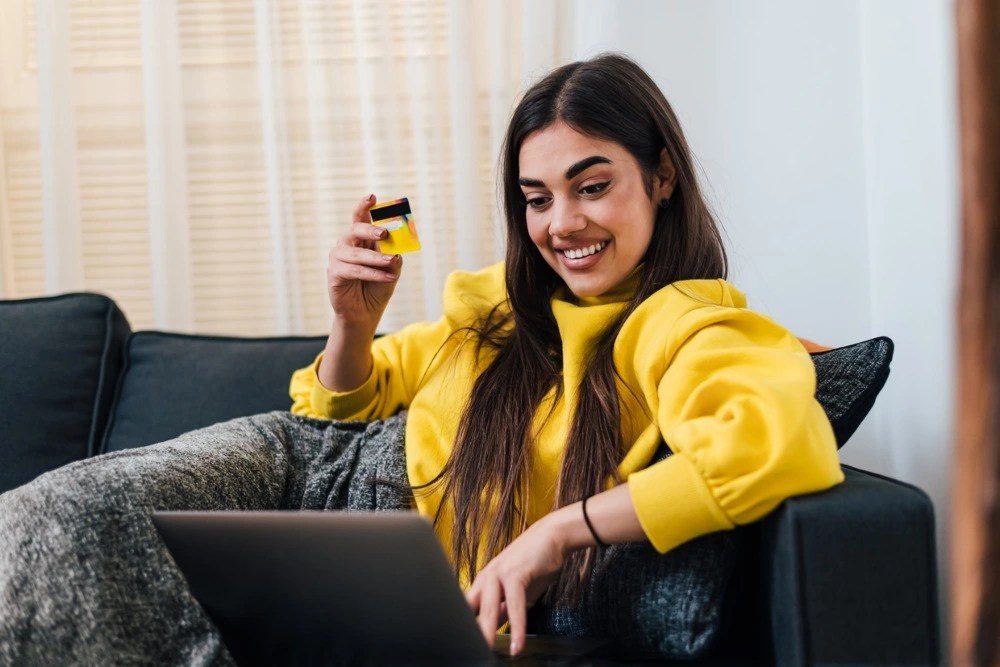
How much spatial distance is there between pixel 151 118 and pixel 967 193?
1974 millimetres

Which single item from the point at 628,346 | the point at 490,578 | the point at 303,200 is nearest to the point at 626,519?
the point at 490,578

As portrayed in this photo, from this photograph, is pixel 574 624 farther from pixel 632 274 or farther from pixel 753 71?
pixel 753 71

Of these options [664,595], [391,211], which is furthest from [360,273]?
[664,595]

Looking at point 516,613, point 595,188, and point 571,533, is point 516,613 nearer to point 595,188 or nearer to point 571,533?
point 571,533

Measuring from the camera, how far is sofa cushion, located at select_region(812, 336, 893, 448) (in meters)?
1.13

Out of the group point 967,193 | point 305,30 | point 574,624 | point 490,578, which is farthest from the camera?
point 305,30

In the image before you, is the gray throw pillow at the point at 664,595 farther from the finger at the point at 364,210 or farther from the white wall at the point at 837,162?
the finger at the point at 364,210

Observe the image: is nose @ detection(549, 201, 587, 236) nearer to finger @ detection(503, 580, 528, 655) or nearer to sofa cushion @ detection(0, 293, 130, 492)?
finger @ detection(503, 580, 528, 655)

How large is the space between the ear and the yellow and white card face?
33 centimetres

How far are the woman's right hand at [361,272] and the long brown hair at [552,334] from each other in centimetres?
17

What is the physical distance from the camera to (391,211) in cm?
137

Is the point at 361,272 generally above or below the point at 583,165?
below

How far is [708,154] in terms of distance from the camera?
196cm

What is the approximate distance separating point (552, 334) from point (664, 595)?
0.47m
